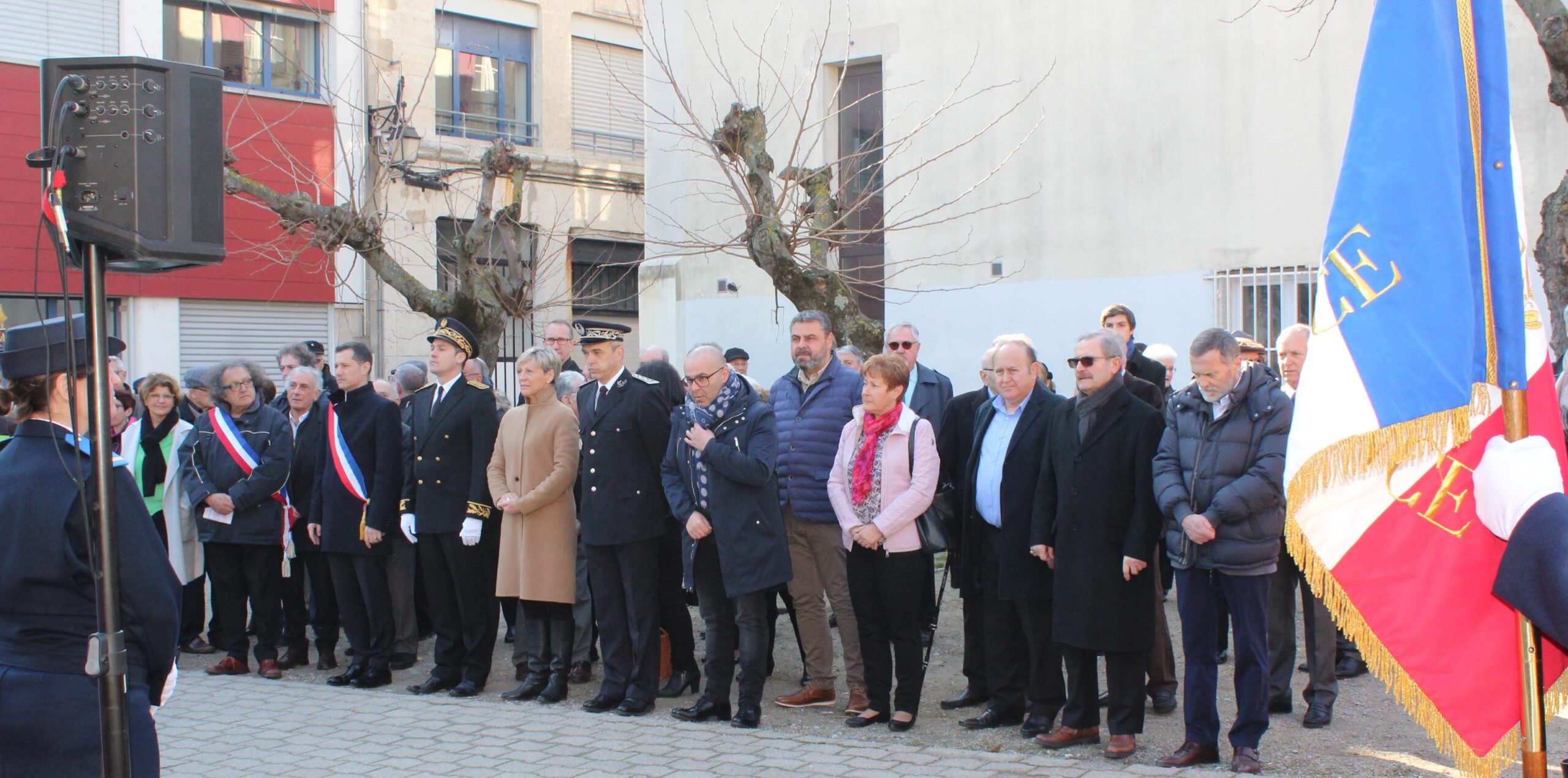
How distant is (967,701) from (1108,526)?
1.63 meters

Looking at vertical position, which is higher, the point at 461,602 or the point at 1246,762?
the point at 461,602

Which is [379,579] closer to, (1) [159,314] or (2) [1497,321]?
(2) [1497,321]

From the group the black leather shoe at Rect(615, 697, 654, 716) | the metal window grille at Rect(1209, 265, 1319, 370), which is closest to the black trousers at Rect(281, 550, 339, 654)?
the black leather shoe at Rect(615, 697, 654, 716)

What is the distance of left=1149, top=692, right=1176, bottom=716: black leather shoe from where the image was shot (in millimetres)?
6953

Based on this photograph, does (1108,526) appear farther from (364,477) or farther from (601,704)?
(364,477)

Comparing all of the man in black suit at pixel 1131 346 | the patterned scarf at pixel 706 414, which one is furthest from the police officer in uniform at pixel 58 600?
the man in black suit at pixel 1131 346

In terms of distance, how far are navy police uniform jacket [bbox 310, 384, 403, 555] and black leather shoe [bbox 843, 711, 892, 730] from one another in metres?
3.17

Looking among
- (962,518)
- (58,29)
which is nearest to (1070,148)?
(962,518)

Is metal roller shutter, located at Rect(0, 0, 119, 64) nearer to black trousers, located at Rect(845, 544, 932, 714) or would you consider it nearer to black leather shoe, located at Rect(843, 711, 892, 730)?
black trousers, located at Rect(845, 544, 932, 714)

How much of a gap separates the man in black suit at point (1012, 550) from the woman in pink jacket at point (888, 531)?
31 centimetres

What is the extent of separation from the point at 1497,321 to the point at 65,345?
399 centimetres

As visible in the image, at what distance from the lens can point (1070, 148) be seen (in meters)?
15.4

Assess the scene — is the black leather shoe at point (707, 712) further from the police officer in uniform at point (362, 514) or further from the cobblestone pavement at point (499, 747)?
the police officer in uniform at point (362, 514)

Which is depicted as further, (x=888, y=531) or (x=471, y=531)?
(x=471, y=531)
